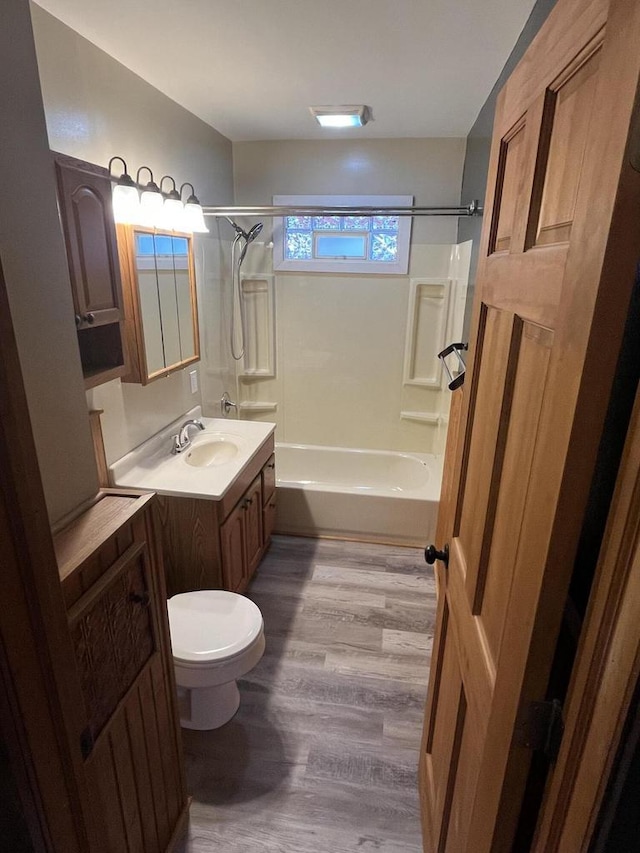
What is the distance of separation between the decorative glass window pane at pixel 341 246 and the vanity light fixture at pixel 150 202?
144 centimetres

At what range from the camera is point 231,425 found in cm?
284

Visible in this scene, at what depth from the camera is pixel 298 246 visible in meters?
3.39

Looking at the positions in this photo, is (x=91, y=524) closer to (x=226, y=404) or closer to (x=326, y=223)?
(x=226, y=404)

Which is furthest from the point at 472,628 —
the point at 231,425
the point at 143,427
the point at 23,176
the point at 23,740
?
the point at 231,425

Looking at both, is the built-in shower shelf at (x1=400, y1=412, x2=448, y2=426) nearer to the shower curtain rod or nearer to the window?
the window

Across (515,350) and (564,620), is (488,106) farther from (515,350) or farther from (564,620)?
(564,620)

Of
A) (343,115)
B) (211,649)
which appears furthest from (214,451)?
(343,115)

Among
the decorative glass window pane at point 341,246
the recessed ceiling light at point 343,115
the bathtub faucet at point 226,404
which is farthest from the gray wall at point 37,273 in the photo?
the decorative glass window pane at point 341,246

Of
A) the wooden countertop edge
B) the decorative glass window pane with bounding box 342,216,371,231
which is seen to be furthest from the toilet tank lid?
the decorative glass window pane with bounding box 342,216,371,231

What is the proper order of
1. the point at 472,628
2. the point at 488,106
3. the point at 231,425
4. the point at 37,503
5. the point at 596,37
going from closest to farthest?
the point at 596,37, the point at 37,503, the point at 472,628, the point at 488,106, the point at 231,425

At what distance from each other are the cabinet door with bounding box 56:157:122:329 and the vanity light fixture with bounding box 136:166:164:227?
49 cm

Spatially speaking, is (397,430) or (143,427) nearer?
(143,427)

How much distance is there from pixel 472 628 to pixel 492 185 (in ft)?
3.24

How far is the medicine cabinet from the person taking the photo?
79.7 inches
